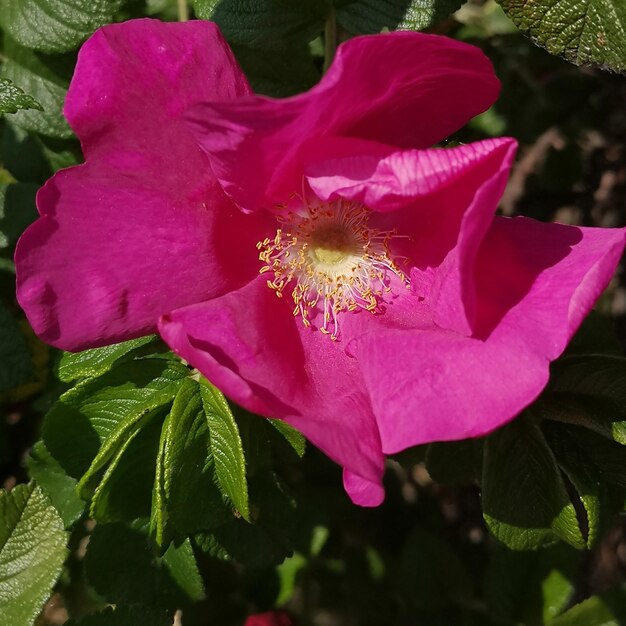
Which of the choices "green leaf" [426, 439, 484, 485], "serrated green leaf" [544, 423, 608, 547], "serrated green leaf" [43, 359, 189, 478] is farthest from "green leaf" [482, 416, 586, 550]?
"serrated green leaf" [43, 359, 189, 478]

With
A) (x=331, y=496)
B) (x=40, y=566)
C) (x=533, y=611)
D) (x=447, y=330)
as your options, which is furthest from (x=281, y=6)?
(x=533, y=611)

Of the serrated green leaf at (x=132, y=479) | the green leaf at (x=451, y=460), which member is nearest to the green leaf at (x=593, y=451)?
the green leaf at (x=451, y=460)

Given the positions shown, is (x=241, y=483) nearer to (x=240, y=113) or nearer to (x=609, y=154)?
(x=240, y=113)

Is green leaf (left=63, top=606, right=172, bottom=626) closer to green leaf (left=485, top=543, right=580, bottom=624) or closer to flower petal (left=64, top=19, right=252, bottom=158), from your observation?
flower petal (left=64, top=19, right=252, bottom=158)

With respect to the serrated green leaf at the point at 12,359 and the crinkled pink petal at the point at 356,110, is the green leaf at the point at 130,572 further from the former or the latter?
the crinkled pink petal at the point at 356,110

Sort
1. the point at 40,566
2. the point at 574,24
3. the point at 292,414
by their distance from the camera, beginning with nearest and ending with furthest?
1. the point at 292,414
2. the point at 574,24
3. the point at 40,566
